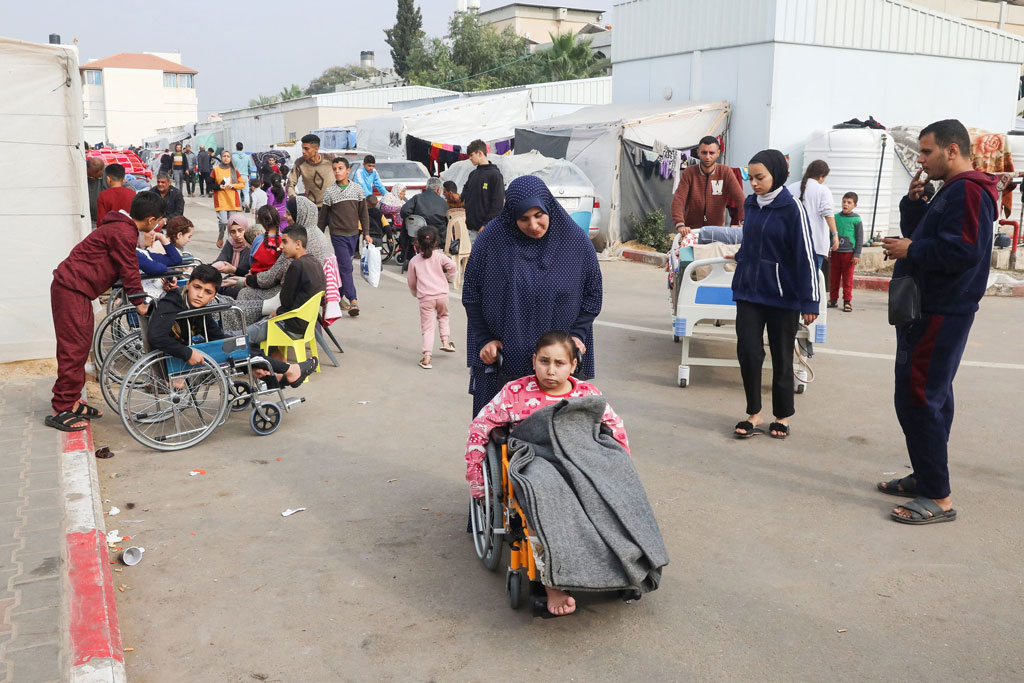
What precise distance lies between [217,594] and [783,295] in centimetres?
387

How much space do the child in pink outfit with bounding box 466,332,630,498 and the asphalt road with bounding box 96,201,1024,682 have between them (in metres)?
0.67

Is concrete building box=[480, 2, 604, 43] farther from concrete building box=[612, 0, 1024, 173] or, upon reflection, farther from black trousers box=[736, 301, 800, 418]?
black trousers box=[736, 301, 800, 418]

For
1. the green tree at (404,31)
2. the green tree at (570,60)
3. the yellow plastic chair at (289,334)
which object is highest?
the green tree at (404,31)

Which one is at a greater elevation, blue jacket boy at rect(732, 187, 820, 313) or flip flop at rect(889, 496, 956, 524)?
blue jacket boy at rect(732, 187, 820, 313)

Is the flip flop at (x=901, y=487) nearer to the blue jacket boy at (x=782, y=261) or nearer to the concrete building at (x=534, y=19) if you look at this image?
the blue jacket boy at (x=782, y=261)

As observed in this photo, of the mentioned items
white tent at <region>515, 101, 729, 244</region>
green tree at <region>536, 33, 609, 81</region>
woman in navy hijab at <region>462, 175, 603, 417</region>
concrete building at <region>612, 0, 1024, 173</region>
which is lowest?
woman in navy hijab at <region>462, 175, 603, 417</region>

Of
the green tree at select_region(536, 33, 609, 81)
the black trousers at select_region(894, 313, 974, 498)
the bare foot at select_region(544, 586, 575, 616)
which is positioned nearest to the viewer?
the bare foot at select_region(544, 586, 575, 616)

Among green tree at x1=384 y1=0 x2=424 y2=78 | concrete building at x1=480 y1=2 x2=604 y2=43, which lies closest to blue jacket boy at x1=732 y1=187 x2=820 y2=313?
concrete building at x1=480 y1=2 x2=604 y2=43

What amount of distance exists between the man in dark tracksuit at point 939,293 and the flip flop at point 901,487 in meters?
0.23

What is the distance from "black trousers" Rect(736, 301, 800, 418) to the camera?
6.04 meters

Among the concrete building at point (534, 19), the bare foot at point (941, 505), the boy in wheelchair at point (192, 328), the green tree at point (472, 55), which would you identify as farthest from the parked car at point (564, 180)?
the concrete building at point (534, 19)

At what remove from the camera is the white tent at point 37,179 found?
24.7ft

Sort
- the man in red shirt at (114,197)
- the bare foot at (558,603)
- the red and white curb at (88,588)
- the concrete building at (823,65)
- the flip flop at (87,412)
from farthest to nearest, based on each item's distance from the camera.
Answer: the concrete building at (823,65) → the man in red shirt at (114,197) → the flip flop at (87,412) → the bare foot at (558,603) → the red and white curb at (88,588)

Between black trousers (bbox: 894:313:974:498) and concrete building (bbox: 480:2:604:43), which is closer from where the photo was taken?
black trousers (bbox: 894:313:974:498)
